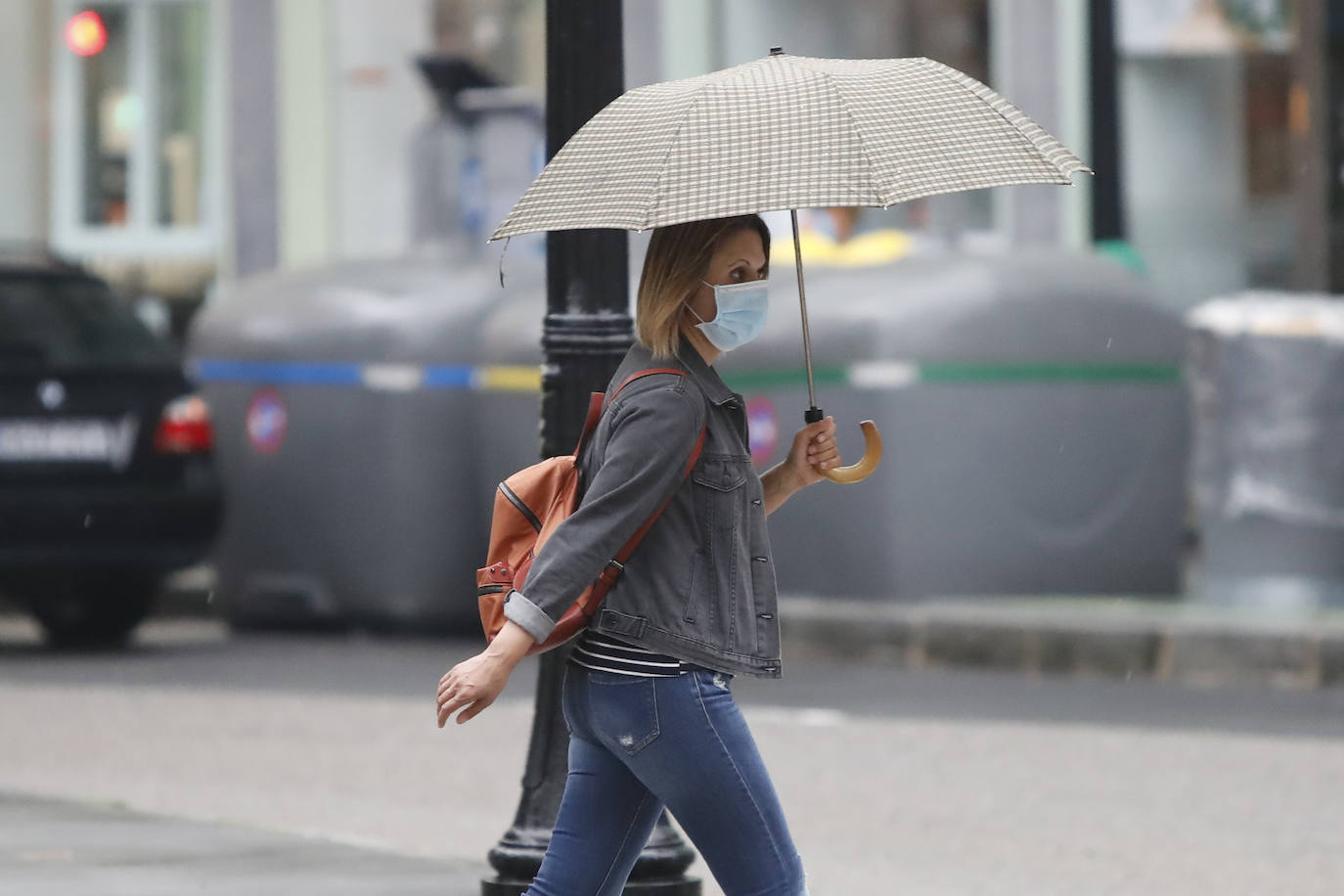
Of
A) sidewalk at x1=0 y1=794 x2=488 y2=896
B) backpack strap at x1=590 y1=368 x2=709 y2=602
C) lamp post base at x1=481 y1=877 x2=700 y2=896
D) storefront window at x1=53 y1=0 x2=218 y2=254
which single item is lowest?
sidewalk at x1=0 y1=794 x2=488 y2=896

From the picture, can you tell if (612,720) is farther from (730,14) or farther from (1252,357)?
(730,14)

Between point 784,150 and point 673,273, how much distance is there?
248 millimetres

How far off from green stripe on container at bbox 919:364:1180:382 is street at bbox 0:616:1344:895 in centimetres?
121

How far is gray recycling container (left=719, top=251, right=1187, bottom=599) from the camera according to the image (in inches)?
428

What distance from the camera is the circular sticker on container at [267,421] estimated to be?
12.0m

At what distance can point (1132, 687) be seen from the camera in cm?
995

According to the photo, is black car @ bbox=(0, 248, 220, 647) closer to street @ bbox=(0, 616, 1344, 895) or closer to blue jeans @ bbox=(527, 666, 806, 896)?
street @ bbox=(0, 616, 1344, 895)

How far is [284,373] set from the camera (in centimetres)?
1200

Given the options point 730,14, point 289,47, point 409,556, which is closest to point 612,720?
point 409,556

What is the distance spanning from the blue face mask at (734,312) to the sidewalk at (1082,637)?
251 inches

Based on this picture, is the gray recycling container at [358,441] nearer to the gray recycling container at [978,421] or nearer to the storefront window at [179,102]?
the gray recycling container at [978,421]

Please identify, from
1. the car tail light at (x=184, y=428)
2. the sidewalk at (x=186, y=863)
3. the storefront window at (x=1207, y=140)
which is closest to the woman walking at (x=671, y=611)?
the sidewalk at (x=186, y=863)

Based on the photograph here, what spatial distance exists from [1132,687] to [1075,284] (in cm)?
193

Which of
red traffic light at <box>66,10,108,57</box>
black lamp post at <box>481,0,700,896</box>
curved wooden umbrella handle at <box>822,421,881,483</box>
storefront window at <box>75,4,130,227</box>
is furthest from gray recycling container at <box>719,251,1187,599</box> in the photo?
red traffic light at <box>66,10,108,57</box>
